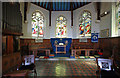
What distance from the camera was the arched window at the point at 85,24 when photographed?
9.84 m

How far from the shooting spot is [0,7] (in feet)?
10.3

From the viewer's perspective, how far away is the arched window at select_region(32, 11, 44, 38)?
9.89m

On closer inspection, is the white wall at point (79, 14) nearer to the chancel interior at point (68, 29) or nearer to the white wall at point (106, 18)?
the chancel interior at point (68, 29)

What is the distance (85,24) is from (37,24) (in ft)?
18.5

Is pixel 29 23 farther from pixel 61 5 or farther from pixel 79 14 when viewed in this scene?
pixel 79 14

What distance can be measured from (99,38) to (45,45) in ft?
19.1

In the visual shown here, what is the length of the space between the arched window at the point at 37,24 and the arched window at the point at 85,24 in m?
4.76

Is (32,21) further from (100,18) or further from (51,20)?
(100,18)

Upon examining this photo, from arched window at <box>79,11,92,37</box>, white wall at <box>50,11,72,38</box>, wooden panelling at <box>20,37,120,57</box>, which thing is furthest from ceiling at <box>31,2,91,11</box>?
wooden panelling at <box>20,37,120,57</box>

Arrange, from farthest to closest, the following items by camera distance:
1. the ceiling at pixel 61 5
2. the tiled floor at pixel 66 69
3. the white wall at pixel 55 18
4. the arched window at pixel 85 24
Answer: the white wall at pixel 55 18, the ceiling at pixel 61 5, the arched window at pixel 85 24, the tiled floor at pixel 66 69

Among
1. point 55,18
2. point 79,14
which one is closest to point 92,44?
point 79,14

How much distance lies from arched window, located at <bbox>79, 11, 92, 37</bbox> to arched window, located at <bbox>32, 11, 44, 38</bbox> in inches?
187

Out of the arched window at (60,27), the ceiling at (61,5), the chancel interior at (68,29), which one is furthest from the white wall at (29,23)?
the arched window at (60,27)

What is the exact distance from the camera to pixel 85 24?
10148mm
